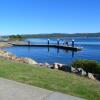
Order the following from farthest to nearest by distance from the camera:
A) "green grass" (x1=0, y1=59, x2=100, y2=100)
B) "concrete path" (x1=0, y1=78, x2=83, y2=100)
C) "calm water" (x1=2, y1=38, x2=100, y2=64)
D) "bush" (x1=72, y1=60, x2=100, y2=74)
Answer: "calm water" (x1=2, y1=38, x2=100, y2=64) < "bush" (x1=72, y1=60, x2=100, y2=74) < "green grass" (x1=0, y1=59, x2=100, y2=100) < "concrete path" (x1=0, y1=78, x2=83, y2=100)

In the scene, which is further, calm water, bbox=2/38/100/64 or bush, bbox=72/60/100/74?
calm water, bbox=2/38/100/64

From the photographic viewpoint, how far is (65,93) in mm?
6629

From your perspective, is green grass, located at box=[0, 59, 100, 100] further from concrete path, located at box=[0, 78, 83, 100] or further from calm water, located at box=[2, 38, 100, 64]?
calm water, located at box=[2, 38, 100, 64]

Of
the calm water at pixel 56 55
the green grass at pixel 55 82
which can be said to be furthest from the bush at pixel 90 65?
the calm water at pixel 56 55

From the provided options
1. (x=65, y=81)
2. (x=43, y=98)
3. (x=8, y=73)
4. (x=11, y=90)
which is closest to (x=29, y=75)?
(x=8, y=73)

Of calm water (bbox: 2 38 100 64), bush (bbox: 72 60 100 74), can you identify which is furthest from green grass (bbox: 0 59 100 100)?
calm water (bbox: 2 38 100 64)

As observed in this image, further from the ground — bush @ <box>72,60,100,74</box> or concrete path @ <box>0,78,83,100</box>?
concrete path @ <box>0,78,83,100</box>

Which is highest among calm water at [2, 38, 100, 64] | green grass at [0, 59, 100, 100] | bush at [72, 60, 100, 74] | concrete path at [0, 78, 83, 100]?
concrete path at [0, 78, 83, 100]

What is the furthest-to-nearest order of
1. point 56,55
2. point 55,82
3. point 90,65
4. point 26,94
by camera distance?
point 56,55
point 90,65
point 55,82
point 26,94

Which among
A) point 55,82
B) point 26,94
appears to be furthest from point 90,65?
point 26,94

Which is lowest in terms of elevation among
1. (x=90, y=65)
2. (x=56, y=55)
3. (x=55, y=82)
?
(x=56, y=55)

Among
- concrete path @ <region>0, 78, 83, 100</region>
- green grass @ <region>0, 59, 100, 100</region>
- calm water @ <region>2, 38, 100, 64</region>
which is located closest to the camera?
concrete path @ <region>0, 78, 83, 100</region>

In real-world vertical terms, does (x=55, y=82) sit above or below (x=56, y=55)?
above

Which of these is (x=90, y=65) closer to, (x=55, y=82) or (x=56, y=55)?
(x=55, y=82)
